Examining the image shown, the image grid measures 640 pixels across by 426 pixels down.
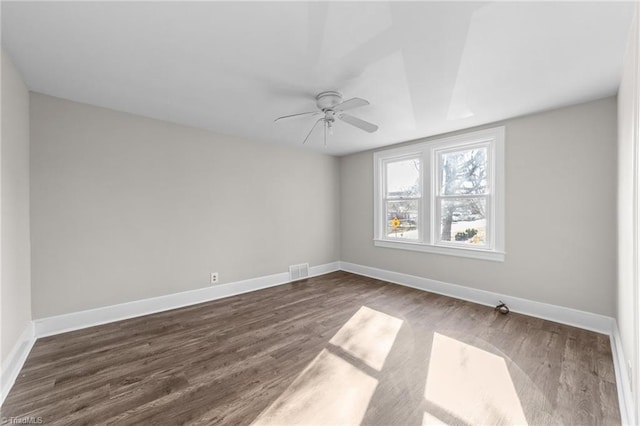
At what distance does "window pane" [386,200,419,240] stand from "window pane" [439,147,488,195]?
2.01 ft

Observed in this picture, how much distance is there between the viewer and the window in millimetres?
3531

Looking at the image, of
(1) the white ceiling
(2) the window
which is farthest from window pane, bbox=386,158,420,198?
(1) the white ceiling

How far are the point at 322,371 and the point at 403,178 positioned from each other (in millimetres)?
3523

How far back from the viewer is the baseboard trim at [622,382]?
1573 millimetres

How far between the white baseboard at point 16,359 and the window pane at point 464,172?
500 centimetres

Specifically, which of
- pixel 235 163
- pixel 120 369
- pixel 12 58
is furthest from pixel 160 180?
pixel 120 369

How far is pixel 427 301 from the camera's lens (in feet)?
12.0

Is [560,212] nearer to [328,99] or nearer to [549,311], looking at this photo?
[549,311]

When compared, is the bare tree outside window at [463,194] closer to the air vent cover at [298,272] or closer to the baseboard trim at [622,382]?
the baseboard trim at [622,382]

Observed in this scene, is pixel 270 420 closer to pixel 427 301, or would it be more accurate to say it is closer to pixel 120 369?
pixel 120 369

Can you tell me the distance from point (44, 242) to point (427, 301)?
4.53 meters

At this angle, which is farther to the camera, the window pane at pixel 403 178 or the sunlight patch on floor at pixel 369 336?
the window pane at pixel 403 178

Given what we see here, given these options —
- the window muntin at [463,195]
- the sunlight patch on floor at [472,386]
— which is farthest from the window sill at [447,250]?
the sunlight patch on floor at [472,386]

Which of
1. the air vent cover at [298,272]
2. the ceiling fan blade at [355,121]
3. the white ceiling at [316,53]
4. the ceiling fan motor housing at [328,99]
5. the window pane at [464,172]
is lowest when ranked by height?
the air vent cover at [298,272]
